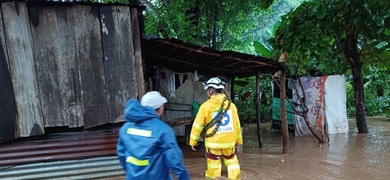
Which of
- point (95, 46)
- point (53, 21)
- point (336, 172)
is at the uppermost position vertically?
point (53, 21)

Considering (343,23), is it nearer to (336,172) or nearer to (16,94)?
(336,172)

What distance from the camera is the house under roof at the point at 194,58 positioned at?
22.3 ft

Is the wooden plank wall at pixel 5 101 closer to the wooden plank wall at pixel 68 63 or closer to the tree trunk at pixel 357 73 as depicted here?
the wooden plank wall at pixel 68 63

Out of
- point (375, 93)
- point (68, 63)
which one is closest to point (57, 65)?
point (68, 63)

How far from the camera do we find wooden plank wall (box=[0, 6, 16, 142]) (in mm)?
5184

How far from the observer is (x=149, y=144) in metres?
3.00

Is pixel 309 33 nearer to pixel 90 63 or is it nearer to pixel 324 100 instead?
pixel 90 63

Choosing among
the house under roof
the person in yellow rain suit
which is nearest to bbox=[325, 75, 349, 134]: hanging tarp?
the house under roof

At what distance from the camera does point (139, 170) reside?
10.0ft

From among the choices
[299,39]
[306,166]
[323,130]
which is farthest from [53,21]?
[323,130]

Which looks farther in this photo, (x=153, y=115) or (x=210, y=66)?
(x=210, y=66)

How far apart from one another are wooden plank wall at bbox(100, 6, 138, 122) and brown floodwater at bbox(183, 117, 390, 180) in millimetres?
1897

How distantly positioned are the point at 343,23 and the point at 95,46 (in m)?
4.84

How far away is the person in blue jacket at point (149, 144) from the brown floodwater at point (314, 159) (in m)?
3.12
